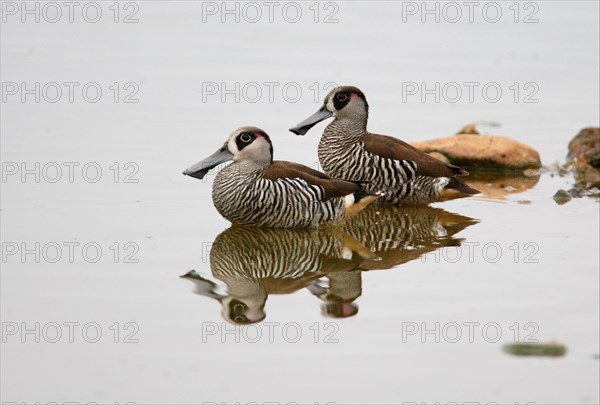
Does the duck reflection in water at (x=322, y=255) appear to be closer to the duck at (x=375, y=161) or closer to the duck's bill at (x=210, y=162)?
the duck at (x=375, y=161)

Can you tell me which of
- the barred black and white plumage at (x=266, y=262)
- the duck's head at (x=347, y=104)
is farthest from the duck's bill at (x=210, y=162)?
the duck's head at (x=347, y=104)

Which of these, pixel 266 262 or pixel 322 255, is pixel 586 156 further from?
pixel 266 262

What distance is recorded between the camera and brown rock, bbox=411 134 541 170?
15.6m

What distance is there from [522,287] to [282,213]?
108 inches

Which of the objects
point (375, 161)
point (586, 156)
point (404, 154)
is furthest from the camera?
point (586, 156)

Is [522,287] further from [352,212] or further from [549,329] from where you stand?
[352,212]

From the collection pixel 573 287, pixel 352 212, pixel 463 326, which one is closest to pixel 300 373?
pixel 463 326

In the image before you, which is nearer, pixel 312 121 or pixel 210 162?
pixel 210 162

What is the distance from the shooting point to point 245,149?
12320 mm

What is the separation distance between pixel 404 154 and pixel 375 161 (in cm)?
37

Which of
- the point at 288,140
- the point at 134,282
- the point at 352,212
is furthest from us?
the point at 288,140

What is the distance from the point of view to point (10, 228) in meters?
12.0

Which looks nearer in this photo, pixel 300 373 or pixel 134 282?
pixel 300 373

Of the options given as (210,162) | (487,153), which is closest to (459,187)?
(487,153)
